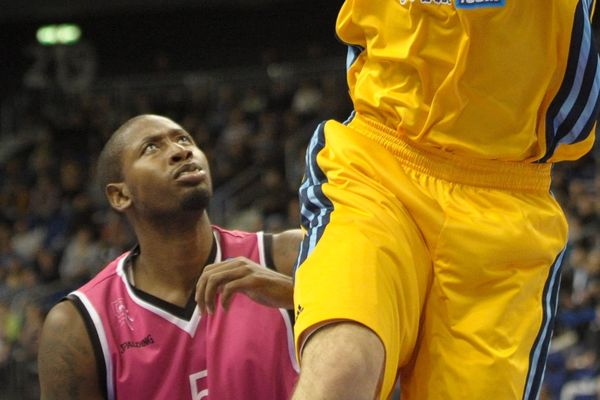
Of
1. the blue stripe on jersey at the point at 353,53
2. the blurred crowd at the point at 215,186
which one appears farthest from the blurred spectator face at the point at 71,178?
the blue stripe on jersey at the point at 353,53

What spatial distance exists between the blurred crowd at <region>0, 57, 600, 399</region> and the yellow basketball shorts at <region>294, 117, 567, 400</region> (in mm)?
5040

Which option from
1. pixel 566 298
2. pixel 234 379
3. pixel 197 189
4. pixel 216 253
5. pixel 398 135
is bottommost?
pixel 566 298

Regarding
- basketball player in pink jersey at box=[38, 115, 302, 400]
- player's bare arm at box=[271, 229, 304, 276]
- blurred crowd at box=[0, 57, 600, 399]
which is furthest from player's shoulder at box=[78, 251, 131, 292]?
blurred crowd at box=[0, 57, 600, 399]

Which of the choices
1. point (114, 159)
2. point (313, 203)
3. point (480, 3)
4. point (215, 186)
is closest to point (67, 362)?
point (114, 159)

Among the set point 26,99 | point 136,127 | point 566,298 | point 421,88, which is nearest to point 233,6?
point 26,99

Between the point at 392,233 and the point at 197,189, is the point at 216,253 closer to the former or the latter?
the point at 197,189

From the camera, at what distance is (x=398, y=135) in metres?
3.21

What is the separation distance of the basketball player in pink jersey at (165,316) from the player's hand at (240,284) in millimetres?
280

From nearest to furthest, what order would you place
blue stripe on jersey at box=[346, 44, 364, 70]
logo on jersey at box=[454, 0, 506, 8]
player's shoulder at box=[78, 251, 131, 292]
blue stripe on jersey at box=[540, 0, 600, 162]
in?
logo on jersey at box=[454, 0, 506, 8] < blue stripe on jersey at box=[540, 0, 600, 162] < blue stripe on jersey at box=[346, 44, 364, 70] < player's shoulder at box=[78, 251, 131, 292]

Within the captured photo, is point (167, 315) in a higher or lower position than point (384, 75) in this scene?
lower

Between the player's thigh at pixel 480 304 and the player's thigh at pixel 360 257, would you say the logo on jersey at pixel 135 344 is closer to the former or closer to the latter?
the player's thigh at pixel 360 257

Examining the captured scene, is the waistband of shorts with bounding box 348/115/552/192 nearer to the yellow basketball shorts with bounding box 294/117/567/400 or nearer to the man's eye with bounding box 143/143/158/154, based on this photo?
the yellow basketball shorts with bounding box 294/117/567/400

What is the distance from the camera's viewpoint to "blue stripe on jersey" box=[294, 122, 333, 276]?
3.08 meters

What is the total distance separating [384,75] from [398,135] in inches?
6.8
